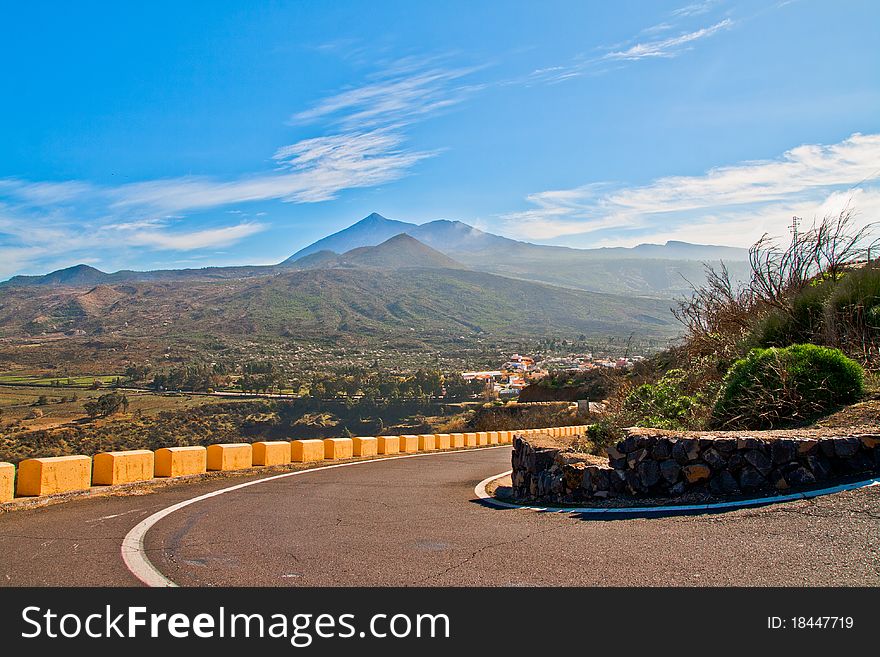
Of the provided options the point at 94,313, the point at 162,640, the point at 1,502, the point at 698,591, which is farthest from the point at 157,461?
the point at 94,313

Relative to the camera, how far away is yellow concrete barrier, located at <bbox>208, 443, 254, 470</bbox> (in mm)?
12477

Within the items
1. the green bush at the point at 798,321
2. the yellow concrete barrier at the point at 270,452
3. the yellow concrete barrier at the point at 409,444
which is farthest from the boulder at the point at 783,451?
the yellow concrete barrier at the point at 409,444

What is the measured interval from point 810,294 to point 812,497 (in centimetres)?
717

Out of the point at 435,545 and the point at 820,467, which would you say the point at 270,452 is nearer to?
the point at 435,545

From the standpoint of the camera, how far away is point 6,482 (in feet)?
28.4

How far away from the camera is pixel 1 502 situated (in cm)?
854

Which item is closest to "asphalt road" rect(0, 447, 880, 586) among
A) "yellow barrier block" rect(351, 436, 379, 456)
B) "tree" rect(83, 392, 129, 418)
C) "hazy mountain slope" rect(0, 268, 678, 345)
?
"yellow barrier block" rect(351, 436, 379, 456)

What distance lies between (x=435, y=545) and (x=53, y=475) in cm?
510

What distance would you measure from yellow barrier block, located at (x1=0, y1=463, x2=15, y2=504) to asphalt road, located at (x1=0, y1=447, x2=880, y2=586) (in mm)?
426

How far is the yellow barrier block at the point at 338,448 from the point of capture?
15.9 meters

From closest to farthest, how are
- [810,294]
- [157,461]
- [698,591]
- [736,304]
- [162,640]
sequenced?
[162,640] → [698,591] → [157,461] → [810,294] → [736,304]

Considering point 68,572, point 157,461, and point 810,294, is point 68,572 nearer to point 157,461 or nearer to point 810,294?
point 157,461

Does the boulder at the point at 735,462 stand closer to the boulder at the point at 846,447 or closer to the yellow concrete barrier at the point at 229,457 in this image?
the boulder at the point at 846,447

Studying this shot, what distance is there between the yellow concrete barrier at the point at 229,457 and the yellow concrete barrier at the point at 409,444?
668 cm
